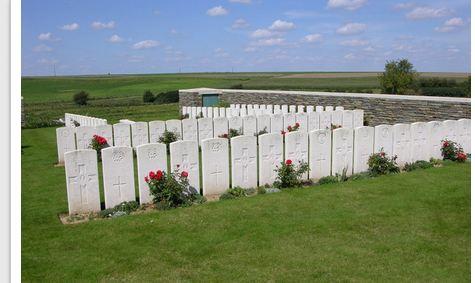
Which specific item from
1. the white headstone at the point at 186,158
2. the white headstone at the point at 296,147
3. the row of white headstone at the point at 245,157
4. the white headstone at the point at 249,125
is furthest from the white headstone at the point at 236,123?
the white headstone at the point at 186,158

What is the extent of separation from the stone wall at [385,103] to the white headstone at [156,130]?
25.3 feet

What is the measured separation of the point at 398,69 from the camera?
27469 mm

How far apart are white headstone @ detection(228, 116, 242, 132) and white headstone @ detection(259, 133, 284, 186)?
5.38 m

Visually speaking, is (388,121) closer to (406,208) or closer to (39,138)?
(406,208)

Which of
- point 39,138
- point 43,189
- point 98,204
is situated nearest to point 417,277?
point 98,204

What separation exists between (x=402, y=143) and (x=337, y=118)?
603 centimetres

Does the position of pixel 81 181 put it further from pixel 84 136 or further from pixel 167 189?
pixel 84 136

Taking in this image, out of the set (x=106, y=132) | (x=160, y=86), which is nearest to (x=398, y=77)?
(x=106, y=132)

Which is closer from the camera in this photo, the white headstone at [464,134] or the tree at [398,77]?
the white headstone at [464,134]

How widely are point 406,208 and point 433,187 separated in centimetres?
148

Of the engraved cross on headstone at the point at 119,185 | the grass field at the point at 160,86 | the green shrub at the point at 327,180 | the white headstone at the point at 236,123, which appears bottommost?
the green shrub at the point at 327,180

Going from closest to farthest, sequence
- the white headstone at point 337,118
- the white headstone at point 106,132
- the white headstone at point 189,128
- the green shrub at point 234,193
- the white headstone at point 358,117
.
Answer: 1. the green shrub at point 234,193
2. the white headstone at point 106,132
3. the white headstone at point 189,128
4. the white headstone at point 337,118
5. the white headstone at point 358,117

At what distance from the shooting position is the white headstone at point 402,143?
983cm

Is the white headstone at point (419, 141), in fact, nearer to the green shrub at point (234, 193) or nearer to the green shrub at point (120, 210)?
the green shrub at point (234, 193)
